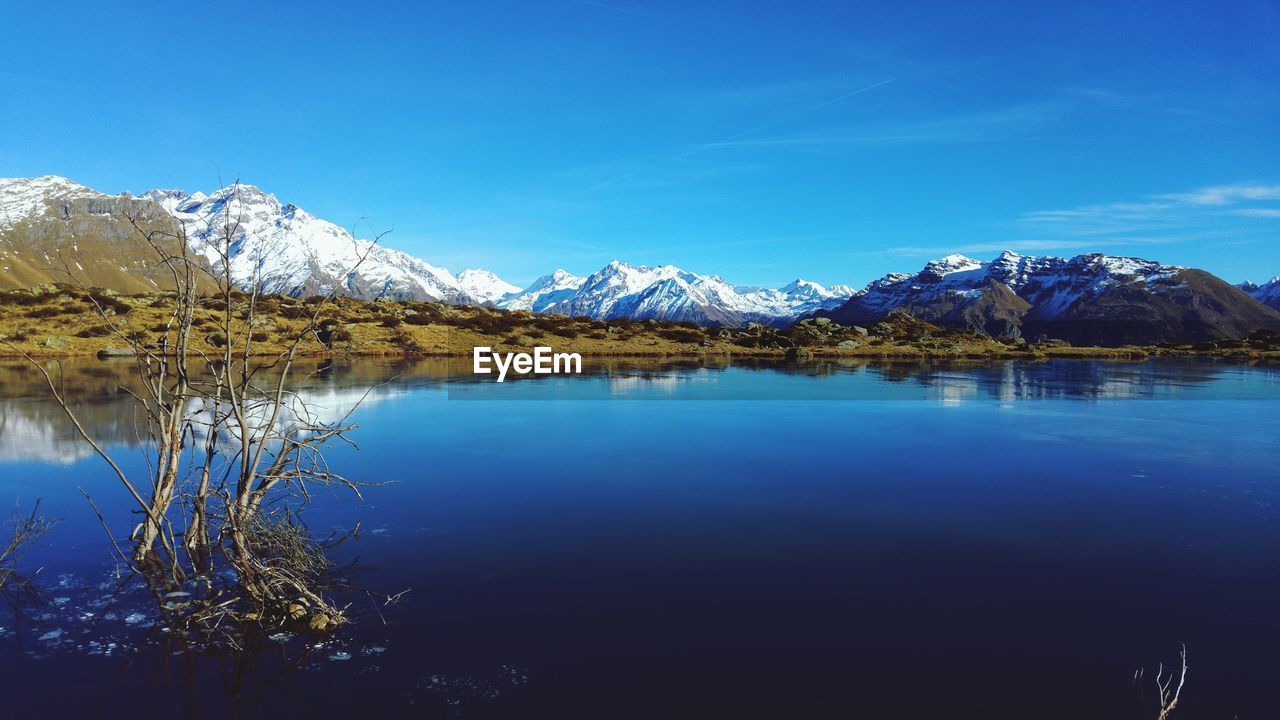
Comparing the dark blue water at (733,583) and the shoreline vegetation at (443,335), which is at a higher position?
the shoreline vegetation at (443,335)

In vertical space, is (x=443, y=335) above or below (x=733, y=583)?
above

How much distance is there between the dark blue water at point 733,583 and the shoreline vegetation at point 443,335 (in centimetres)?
4058

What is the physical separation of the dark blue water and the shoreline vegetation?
4058 cm

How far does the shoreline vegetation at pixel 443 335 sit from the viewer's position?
61812 millimetres

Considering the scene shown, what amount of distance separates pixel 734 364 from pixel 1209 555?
53.8m

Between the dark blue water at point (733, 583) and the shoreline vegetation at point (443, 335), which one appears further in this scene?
the shoreline vegetation at point (443, 335)

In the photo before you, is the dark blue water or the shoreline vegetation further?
the shoreline vegetation

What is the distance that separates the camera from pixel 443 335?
76750mm

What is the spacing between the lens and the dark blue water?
29.0 feet

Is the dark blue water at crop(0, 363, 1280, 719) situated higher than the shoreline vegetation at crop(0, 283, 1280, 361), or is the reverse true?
the shoreline vegetation at crop(0, 283, 1280, 361)

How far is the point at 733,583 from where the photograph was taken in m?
12.1

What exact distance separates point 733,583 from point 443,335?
68961 millimetres

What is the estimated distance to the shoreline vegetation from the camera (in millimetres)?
61812

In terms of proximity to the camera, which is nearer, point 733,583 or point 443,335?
point 733,583
